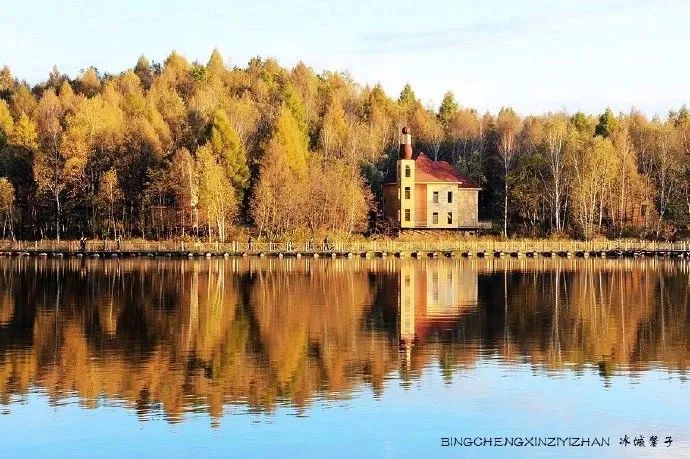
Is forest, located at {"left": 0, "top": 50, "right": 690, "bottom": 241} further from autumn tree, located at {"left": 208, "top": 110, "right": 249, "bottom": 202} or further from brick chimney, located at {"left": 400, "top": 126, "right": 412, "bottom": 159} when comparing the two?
brick chimney, located at {"left": 400, "top": 126, "right": 412, "bottom": 159}

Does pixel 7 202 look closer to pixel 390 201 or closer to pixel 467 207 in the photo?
pixel 390 201

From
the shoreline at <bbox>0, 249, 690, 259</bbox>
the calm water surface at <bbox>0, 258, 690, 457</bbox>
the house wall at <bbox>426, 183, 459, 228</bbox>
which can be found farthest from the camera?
the house wall at <bbox>426, 183, 459, 228</bbox>

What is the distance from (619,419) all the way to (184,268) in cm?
5204

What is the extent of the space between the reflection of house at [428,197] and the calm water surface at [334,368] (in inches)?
1539

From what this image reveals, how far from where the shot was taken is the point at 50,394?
84.7ft

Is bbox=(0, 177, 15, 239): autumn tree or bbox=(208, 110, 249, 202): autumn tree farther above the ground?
bbox=(208, 110, 249, 202): autumn tree

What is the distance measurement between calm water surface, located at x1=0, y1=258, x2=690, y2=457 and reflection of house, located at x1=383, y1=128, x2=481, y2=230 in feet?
128

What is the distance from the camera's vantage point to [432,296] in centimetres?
5216

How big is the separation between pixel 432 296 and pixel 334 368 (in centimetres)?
2283

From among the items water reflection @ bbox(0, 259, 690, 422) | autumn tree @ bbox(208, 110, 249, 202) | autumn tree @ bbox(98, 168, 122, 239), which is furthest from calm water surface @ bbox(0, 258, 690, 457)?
autumn tree @ bbox(208, 110, 249, 202)

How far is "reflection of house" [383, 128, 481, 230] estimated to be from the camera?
96500 millimetres

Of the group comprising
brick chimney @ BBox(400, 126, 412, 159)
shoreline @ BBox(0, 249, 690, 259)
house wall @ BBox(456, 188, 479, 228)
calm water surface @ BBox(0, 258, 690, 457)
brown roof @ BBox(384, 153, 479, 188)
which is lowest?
calm water surface @ BBox(0, 258, 690, 457)

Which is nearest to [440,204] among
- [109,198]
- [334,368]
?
[109,198]

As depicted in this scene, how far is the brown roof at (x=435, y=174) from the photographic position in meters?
97.5
